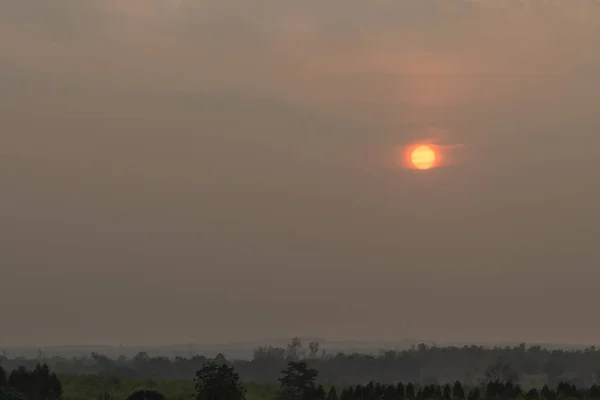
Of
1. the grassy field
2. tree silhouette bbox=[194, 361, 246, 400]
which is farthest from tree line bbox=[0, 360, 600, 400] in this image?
the grassy field

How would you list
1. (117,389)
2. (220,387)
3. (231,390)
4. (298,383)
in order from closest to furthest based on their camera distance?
(220,387) → (231,390) → (298,383) → (117,389)

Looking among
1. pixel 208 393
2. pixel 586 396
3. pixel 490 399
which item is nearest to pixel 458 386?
pixel 490 399

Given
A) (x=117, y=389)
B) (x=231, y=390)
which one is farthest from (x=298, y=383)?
(x=231, y=390)

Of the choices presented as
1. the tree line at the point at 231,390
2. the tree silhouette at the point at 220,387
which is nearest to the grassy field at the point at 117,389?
the tree line at the point at 231,390

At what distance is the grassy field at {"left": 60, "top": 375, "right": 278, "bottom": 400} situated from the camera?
12820 centimetres

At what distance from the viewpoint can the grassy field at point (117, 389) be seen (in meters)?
128

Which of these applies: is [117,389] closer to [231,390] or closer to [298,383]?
[298,383]

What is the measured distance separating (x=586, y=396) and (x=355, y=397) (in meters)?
33.5

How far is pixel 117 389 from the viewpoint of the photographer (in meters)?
136

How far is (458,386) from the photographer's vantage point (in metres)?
124

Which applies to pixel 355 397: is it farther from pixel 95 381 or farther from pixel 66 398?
pixel 95 381

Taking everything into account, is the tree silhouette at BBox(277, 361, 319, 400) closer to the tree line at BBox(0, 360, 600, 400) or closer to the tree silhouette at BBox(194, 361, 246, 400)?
the tree line at BBox(0, 360, 600, 400)

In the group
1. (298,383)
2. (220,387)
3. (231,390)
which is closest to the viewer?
(220,387)

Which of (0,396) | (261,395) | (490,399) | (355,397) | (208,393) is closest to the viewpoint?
(0,396)
